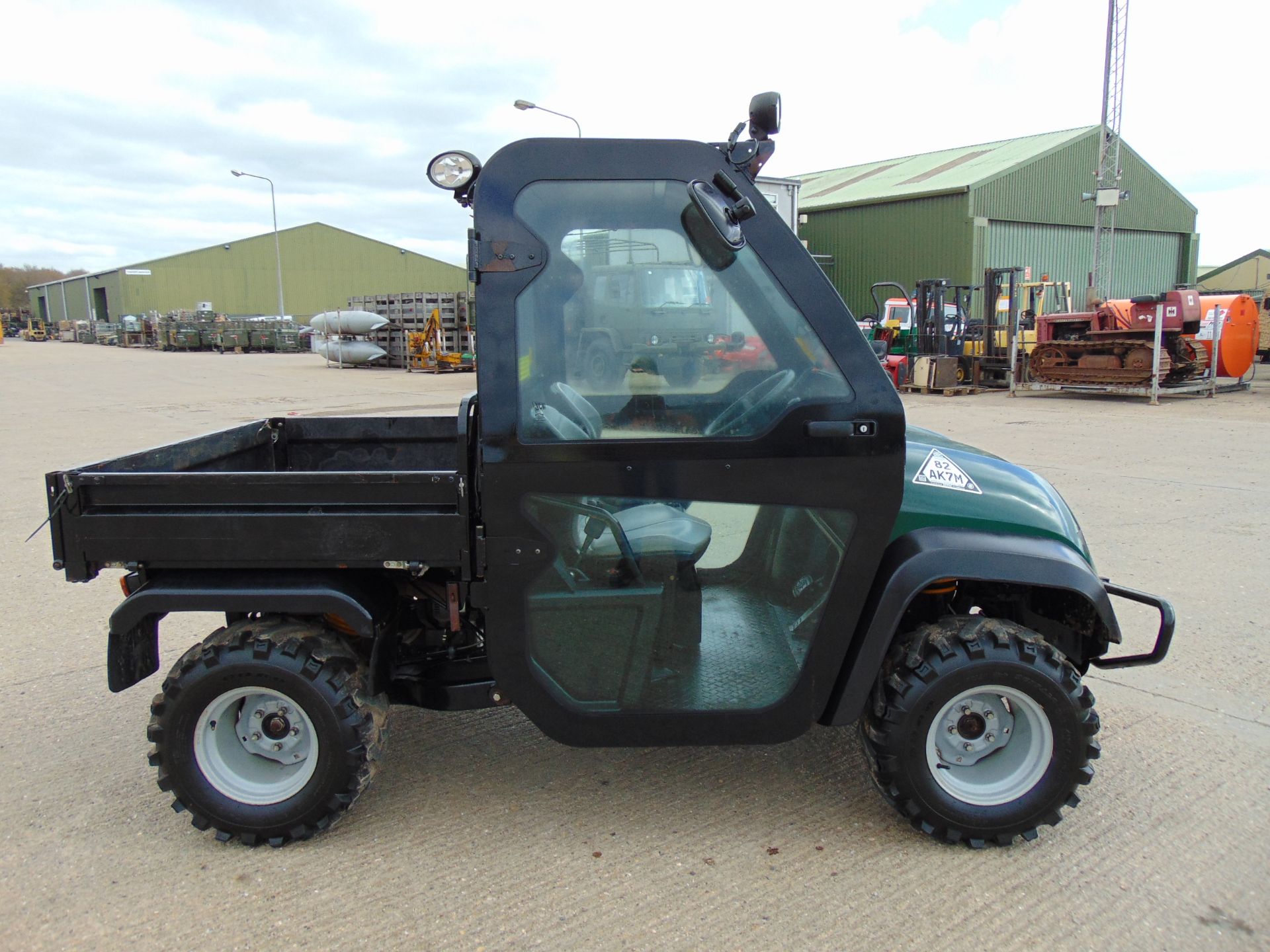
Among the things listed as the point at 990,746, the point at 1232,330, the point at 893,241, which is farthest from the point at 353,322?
the point at 990,746

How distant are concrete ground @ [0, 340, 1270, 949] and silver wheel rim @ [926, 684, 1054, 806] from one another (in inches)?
7.3

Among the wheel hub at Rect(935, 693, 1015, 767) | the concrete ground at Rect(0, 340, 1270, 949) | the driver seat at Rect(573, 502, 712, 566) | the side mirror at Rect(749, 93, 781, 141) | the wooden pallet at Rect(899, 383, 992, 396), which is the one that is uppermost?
the side mirror at Rect(749, 93, 781, 141)

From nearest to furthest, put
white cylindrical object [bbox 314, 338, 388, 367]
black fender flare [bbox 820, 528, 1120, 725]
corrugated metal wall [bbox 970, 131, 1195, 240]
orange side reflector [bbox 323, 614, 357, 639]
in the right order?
black fender flare [bbox 820, 528, 1120, 725] < orange side reflector [bbox 323, 614, 357, 639] < white cylindrical object [bbox 314, 338, 388, 367] < corrugated metal wall [bbox 970, 131, 1195, 240]

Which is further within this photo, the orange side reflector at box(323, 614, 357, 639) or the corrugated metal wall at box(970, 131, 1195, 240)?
the corrugated metal wall at box(970, 131, 1195, 240)

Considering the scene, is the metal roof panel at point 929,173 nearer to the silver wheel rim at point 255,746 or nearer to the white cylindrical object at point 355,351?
the white cylindrical object at point 355,351

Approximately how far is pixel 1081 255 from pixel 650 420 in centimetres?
3754

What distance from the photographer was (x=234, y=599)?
2.60 meters

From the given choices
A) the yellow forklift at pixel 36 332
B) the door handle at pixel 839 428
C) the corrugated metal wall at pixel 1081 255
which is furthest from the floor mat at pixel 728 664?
the yellow forklift at pixel 36 332

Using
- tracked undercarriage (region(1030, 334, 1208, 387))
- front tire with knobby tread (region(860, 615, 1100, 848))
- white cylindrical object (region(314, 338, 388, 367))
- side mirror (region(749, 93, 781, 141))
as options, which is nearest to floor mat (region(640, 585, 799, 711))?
front tire with knobby tread (region(860, 615, 1100, 848))

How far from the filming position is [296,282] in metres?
61.9

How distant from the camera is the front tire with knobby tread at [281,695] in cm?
265

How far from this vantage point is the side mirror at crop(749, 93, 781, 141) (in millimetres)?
2441

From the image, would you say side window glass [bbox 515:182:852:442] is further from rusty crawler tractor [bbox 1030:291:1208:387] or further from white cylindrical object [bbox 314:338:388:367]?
white cylindrical object [bbox 314:338:388:367]

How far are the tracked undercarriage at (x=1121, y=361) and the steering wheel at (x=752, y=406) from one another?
15.7 meters
